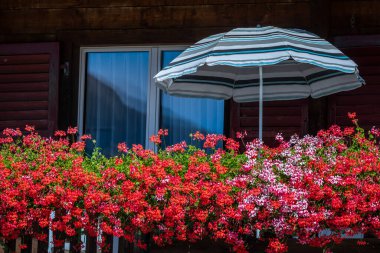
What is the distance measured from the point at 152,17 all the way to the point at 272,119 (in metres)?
1.66

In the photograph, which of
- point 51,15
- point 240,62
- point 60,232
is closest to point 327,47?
point 240,62

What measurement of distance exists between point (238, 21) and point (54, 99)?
206 centimetres

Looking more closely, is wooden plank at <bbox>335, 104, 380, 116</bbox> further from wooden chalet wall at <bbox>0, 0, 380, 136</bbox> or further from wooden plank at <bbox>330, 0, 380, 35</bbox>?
wooden plank at <bbox>330, 0, 380, 35</bbox>

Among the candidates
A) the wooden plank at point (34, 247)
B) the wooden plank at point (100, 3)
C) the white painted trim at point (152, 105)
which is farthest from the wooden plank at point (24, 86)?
the wooden plank at point (34, 247)

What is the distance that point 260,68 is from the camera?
809 cm

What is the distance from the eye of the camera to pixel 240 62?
757 centimetres

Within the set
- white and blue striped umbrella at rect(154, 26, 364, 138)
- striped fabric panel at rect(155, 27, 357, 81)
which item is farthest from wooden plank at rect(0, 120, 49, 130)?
striped fabric panel at rect(155, 27, 357, 81)

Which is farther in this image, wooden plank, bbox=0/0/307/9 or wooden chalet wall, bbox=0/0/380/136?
wooden plank, bbox=0/0/307/9

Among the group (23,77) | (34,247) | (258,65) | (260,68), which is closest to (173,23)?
(23,77)

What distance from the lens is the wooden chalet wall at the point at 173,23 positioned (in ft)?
32.1

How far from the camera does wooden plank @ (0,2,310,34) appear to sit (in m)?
9.98

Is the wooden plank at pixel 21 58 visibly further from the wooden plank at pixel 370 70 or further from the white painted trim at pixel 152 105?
the wooden plank at pixel 370 70

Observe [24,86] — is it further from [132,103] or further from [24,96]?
[132,103]

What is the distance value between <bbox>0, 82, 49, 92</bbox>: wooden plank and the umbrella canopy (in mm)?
1940
